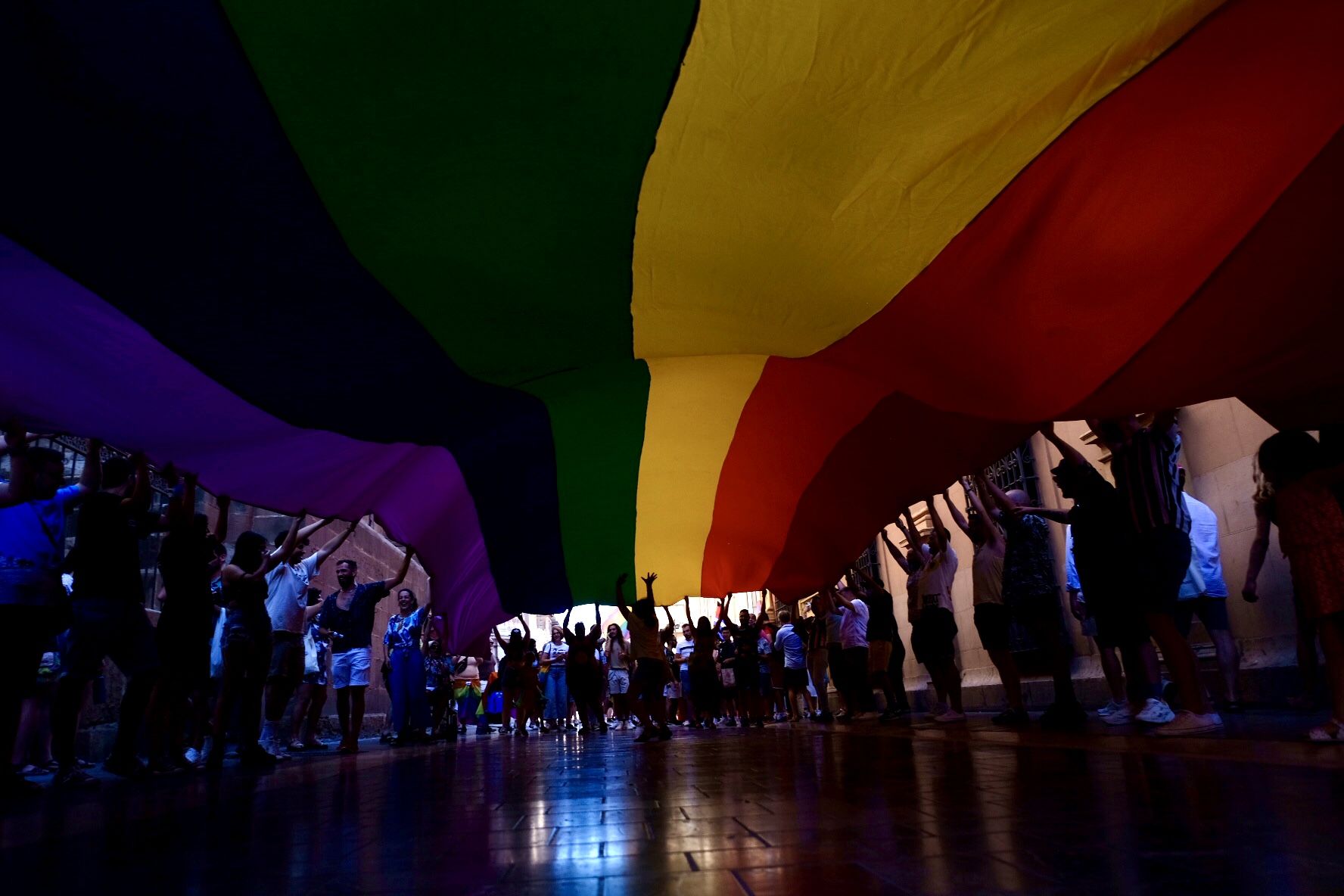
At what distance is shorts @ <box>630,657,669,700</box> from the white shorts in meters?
2.64

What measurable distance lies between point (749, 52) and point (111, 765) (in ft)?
18.0

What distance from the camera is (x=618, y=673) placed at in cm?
1541

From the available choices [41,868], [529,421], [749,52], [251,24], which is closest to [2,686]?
[41,868]

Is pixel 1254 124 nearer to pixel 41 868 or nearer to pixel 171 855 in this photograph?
pixel 171 855

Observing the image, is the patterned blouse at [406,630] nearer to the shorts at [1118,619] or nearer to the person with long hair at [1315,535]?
the shorts at [1118,619]

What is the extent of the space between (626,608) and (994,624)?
393 cm

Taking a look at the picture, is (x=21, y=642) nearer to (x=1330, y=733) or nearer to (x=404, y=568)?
(x=404, y=568)

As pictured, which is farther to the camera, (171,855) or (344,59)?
(344,59)

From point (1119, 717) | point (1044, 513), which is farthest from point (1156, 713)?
point (1044, 513)

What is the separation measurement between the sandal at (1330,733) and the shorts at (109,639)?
19.4 ft

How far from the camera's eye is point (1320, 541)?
3615mm

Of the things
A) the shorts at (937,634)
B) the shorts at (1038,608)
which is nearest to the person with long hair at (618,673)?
the shorts at (937,634)

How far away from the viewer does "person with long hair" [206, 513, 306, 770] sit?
6.07 m

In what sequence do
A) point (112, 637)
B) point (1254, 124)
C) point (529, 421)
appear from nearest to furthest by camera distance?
point (1254, 124), point (112, 637), point (529, 421)
